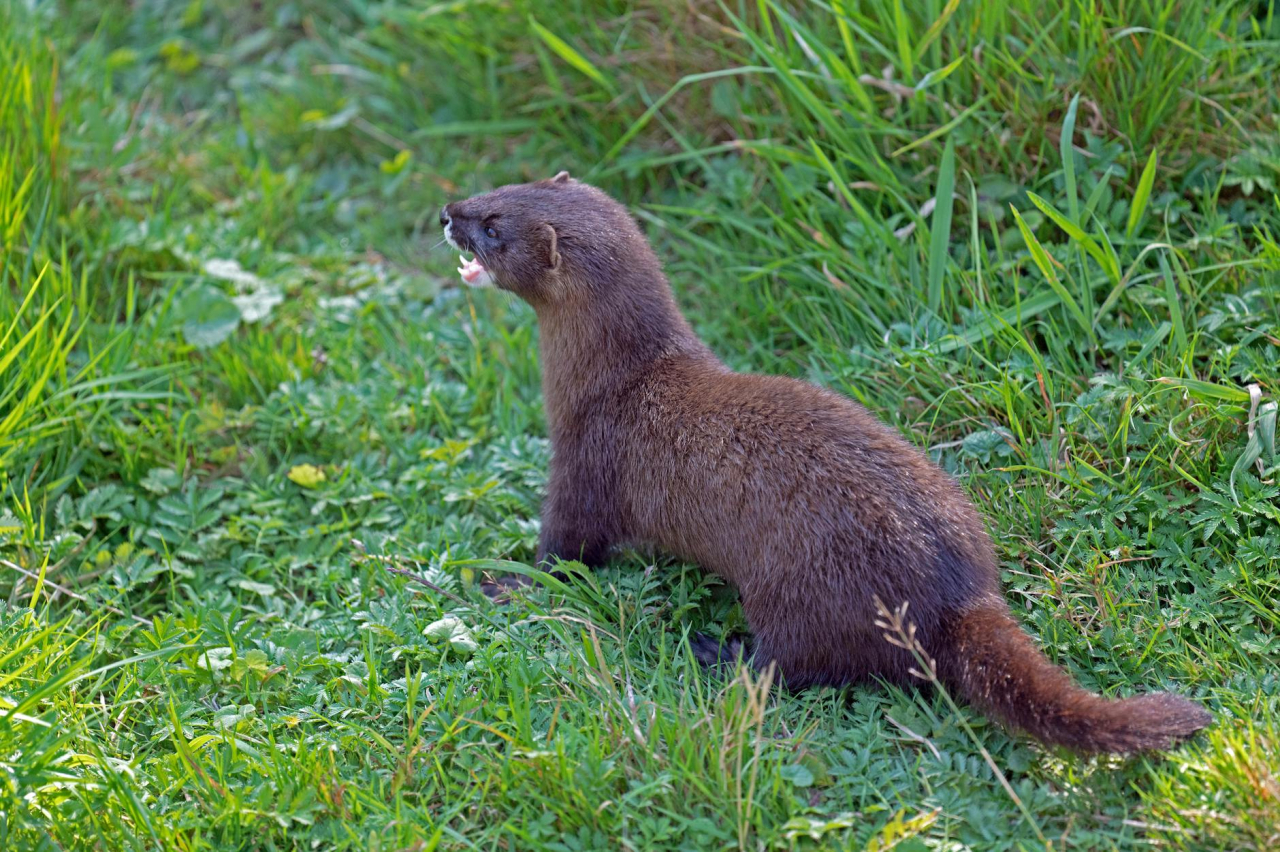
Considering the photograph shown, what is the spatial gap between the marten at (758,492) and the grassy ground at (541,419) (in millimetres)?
172

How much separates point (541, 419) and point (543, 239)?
0.95 meters

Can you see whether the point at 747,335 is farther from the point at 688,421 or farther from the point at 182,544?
the point at 182,544

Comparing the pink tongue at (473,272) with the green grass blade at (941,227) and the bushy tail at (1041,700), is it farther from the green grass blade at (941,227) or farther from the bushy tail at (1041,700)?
the bushy tail at (1041,700)

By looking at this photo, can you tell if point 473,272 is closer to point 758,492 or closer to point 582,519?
point 582,519

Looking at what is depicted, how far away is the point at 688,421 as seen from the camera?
139 inches

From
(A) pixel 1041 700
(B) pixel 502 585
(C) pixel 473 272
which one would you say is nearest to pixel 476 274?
(C) pixel 473 272

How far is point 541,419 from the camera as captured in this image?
4574 millimetres

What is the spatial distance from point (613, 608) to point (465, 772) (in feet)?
2.48

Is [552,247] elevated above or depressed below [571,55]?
below

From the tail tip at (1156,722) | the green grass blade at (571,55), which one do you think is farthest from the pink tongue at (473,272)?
the tail tip at (1156,722)

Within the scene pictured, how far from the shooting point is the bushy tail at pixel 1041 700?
2.69 meters

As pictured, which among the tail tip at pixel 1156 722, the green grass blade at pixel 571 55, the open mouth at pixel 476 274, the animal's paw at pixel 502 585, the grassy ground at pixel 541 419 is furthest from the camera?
the green grass blade at pixel 571 55

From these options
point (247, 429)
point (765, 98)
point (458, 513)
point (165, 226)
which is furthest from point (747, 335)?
point (165, 226)

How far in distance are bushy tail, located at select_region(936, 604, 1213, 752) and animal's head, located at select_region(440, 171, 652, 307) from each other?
166cm
